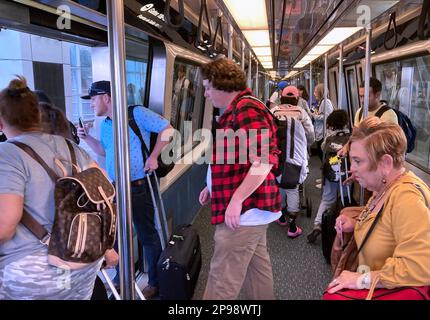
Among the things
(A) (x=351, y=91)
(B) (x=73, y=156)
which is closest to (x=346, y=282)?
(B) (x=73, y=156)

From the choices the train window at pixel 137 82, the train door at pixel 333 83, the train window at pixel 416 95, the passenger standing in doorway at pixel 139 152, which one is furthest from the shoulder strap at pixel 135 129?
A: the train door at pixel 333 83

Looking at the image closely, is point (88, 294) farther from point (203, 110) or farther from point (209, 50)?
point (203, 110)

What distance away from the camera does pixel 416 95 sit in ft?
16.6

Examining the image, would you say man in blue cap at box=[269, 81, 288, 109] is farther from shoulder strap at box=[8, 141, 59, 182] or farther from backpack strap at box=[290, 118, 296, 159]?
shoulder strap at box=[8, 141, 59, 182]

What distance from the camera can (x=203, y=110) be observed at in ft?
21.6

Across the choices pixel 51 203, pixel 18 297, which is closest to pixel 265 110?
pixel 51 203

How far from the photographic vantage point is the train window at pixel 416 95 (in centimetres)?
472

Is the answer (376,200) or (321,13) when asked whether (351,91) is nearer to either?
(321,13)

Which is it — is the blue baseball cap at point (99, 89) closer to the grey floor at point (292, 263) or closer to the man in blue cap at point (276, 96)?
the grey floor at point (292, 263)

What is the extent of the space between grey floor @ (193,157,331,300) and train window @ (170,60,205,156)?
1215mm

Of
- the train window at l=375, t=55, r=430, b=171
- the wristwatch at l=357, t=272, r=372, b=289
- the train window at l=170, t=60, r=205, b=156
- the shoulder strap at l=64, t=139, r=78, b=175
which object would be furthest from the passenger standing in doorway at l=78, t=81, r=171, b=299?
the train window at l=375, t=55, r=430, b=171

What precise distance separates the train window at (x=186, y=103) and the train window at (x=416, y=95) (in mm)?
2657

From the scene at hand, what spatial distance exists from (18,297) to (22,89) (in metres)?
0.77

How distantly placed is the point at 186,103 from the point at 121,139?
441cm
